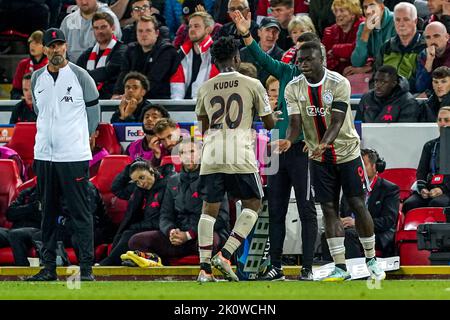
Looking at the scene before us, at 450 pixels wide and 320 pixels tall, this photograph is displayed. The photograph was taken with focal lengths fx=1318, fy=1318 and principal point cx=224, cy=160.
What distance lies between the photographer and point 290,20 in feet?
54.8

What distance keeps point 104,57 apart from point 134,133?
224 cm

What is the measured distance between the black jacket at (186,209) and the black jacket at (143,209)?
196 mm

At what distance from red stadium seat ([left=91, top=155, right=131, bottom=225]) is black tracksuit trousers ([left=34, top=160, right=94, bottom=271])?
2348 millimetres

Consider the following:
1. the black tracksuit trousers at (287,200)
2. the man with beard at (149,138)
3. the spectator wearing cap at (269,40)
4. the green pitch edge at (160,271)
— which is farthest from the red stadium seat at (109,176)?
the black tracksuit trousers at (287,200)

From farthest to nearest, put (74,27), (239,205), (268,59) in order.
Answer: (74,27), (239,205), (268,59)

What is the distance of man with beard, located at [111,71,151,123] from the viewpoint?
15.3 metres

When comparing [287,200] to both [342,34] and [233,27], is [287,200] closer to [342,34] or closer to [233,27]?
[342,34]

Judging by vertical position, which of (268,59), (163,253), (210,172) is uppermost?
(268,59)

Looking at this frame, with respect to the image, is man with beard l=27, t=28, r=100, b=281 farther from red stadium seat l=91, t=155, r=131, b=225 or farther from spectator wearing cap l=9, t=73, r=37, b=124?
spectator wearing cap l=9, t=73, r=37, b=124

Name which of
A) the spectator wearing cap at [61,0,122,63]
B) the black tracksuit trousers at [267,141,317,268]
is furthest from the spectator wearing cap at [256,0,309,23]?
the black tracksuit trousers at [267,141,317,268]

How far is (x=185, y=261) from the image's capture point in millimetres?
13578

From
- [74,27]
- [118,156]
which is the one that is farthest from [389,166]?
[74,27]
